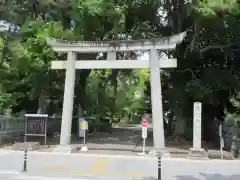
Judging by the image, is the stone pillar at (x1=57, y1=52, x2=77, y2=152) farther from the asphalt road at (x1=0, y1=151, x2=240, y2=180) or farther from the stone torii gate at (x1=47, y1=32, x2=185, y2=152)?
the asphalt road at (x1=0, y1=151, x2=240, y2=180)

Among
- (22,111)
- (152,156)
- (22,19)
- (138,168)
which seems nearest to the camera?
(138,168)

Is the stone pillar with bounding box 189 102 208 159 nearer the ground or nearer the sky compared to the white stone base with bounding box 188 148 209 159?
nearer the sky

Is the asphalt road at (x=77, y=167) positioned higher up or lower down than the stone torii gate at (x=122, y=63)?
lower down

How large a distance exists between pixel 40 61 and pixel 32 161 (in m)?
9.21

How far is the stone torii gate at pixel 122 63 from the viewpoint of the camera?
19.8 meters

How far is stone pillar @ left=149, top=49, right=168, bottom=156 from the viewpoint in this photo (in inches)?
775

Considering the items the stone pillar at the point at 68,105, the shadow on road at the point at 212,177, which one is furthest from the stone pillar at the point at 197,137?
the stone pillar at the point at 68,105

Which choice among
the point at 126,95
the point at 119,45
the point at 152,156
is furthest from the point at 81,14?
the point at 126,95

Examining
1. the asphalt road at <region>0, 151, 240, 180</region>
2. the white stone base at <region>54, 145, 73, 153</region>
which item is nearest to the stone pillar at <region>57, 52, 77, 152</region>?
the white stone base at <region>54, 145, 73, 153</region>

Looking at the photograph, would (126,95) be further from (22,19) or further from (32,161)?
(32,161)

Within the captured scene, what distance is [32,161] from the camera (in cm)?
1584

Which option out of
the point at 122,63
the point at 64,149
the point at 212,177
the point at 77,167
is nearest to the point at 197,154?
the point at 212,177

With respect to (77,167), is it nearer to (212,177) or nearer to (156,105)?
(212,177)

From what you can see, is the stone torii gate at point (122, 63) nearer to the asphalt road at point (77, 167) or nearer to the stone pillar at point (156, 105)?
the stone pillar at point (156, 105)
